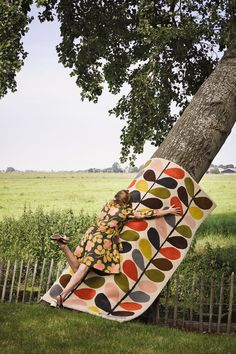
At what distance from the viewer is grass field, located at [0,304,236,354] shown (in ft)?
23.4

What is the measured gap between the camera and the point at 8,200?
2031 inches

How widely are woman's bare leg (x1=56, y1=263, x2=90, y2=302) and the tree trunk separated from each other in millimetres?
2847

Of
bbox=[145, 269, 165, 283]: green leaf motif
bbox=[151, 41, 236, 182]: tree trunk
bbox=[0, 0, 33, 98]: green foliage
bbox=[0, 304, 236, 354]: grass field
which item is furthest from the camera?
bbox=[0, 0, 33, 98]: green foliage

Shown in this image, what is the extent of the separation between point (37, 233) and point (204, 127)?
787cm

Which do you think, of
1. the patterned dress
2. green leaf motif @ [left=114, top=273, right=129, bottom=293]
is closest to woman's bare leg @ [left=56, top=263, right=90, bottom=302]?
the patterned dress

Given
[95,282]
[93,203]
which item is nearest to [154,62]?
[95,282]

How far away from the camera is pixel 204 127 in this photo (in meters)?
10.8

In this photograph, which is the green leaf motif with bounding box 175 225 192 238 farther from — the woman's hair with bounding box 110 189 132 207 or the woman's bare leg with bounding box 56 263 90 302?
the woman's bare leg with bounding box 56 263 90 302

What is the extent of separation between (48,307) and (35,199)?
46.7 meters

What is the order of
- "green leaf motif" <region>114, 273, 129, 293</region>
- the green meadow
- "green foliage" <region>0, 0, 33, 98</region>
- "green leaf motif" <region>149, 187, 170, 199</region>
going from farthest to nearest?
the green meadow → "green foliage" <region>0, 0, 33, 98</region> → "green leaf motif" <region>149, 187, 170, 199</region> → "green leaf motif" <region>114, 273, 129, 293</region>

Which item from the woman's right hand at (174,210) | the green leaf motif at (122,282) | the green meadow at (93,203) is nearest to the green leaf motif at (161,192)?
the woman's right hand at (174,210)

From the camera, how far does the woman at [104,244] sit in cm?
921

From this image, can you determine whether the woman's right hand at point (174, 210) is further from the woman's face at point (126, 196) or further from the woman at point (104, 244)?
the woman's face at point (126, 196)

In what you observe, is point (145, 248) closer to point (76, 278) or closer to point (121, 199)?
point (121, 199)
